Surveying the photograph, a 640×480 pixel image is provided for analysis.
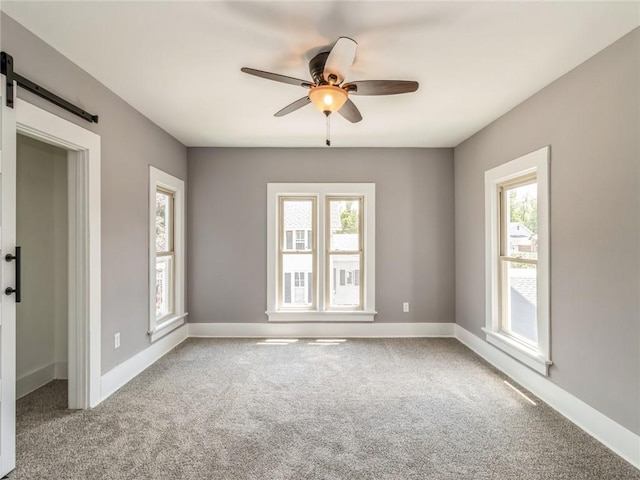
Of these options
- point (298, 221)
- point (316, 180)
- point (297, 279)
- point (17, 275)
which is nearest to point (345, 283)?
point (297, 279)

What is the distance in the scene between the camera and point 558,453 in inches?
81.1

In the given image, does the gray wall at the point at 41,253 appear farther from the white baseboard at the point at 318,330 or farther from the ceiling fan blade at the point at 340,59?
the ceiling fan blade at the point at 340,59

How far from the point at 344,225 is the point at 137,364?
283cm

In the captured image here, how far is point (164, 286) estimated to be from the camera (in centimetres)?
409

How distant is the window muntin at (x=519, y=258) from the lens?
9.89 ft

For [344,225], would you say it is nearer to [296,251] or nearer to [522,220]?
[296,251]

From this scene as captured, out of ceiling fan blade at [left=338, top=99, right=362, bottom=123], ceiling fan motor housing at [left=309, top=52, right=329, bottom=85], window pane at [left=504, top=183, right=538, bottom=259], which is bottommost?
window pane at [left=504, top=183, right=538, bottom=259]

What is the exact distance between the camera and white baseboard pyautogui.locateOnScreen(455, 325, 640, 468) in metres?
2.00

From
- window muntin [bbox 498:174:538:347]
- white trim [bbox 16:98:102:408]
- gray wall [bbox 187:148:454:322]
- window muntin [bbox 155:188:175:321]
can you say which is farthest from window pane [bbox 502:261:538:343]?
window muntin [bbox 155:188:175:321]

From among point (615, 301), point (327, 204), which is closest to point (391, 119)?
point (327, 204)

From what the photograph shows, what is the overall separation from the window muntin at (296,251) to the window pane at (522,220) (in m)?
2.30

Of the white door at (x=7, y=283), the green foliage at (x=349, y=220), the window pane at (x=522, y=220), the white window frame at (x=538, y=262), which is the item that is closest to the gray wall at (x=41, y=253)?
the white door at (x=7, y=283)

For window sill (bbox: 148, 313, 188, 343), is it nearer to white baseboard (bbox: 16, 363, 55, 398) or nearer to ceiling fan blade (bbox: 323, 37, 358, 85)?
white baseboard (bbox: 16, 363, 55, 398)

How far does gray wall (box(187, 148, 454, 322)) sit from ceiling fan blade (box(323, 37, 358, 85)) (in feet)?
7.94
